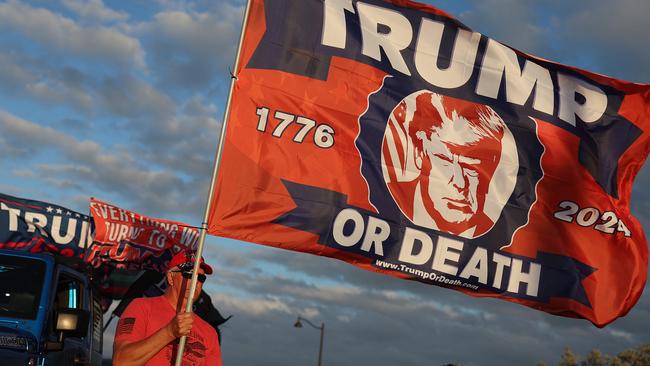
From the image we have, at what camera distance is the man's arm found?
210 inches

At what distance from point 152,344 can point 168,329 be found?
5.0 inches

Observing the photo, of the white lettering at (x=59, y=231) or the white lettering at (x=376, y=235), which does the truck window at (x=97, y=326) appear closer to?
the white lettering at (x=376, y=235)

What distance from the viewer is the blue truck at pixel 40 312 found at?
7219 mm

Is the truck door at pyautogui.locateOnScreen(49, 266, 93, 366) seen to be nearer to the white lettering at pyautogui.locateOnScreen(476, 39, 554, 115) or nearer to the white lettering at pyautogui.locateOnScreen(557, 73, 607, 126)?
the white lettering at pyautogui.locateOnScreen(476, 39, 554, 115)

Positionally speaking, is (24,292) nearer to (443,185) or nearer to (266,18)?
(266,18)

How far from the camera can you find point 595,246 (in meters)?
8.21

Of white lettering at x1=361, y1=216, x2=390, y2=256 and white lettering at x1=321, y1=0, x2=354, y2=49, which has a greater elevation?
white lettering at x1=321, y1=0, x2=354, y2=49

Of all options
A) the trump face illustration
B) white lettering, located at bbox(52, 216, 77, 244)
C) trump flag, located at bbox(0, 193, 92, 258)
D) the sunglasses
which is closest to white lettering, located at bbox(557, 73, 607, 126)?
the trump face illustration

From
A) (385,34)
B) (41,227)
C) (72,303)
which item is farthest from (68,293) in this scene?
(41,227)

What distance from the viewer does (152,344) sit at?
5320 mm

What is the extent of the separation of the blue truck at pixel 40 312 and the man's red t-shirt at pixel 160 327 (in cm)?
170

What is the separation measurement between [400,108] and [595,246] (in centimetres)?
222

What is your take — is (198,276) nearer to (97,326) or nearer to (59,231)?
(97,326)

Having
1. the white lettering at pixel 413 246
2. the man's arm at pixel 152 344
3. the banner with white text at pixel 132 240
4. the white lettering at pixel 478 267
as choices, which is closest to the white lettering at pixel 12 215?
the banner with white text at pixel 132 240
